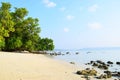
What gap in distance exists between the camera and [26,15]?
69250 millimetres

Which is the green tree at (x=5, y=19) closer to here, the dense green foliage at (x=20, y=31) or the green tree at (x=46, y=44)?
the dense green foliage at (x=20, y=31)

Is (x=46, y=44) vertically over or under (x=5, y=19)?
under

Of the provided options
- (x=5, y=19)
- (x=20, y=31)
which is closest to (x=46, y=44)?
(x=20, y=31)

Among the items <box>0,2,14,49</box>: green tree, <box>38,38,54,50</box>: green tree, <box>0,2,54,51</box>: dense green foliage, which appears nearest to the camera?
<box>0,2,14,49</box>: green tree

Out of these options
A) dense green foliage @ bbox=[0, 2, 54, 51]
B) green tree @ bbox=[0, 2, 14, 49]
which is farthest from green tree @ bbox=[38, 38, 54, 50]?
green tree @ bbox=[0, 2, 14, 49]

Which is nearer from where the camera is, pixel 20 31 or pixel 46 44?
pixel 20 31

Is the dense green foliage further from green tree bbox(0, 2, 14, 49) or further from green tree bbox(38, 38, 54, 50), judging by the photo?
green tree bbox(38, 38, 54, 50)

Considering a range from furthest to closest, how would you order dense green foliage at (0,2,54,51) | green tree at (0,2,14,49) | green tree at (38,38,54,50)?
1. green tree at (38,38,54,50)
2. dense green foliage at (0,2,54,51)
3. green tree at (0,2,14,49)

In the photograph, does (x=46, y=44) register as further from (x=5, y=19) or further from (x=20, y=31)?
(x=5, y=19)

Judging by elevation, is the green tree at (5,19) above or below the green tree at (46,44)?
above

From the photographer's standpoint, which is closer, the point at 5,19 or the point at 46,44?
the point at 5,19

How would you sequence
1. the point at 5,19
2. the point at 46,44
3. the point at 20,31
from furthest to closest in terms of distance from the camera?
1. the point at 46,44
2. the point at 20,31
3. the point at 5,19

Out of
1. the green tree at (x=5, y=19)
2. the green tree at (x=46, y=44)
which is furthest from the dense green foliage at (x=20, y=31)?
the green tree at (x=46, y=44)

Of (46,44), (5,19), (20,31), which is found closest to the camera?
(5,19)
